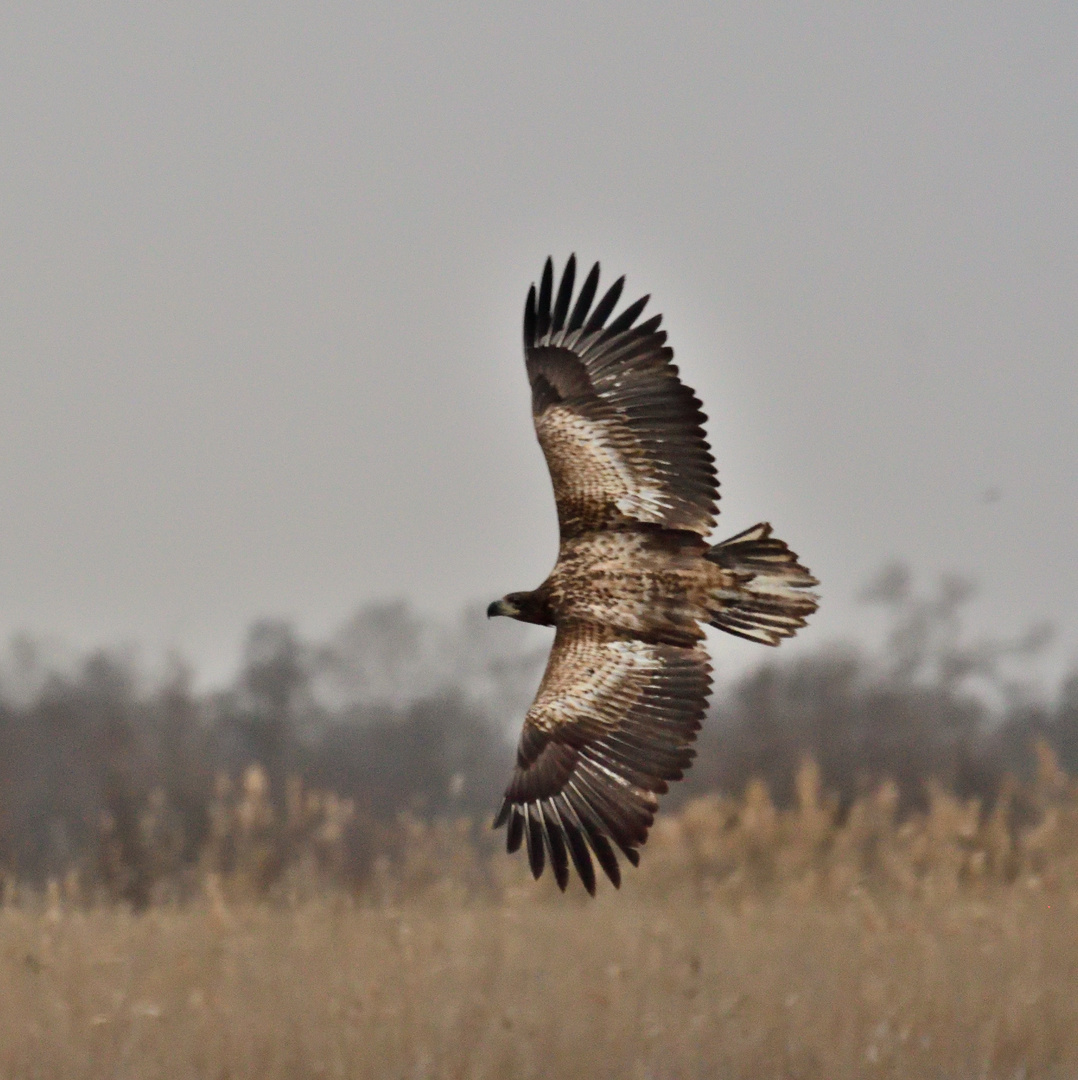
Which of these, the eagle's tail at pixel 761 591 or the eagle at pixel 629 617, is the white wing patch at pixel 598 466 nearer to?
the eagle at pixel 629 617

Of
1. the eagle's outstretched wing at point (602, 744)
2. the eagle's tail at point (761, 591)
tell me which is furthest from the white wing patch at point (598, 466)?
the eagle's outstretched wing at point (602, 744)

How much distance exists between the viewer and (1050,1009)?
23.3ft

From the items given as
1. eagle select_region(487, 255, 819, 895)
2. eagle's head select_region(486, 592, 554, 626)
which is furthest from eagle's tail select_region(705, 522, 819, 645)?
eagle's head select_region(486, 592, 554, 626)

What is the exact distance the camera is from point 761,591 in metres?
5.81

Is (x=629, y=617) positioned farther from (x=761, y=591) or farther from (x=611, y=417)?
(x=611, y=417)

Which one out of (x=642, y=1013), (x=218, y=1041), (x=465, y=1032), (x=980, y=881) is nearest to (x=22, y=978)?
(x=218, y=1041)

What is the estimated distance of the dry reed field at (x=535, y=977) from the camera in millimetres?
6438

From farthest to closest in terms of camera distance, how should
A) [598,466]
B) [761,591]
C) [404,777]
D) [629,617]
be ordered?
[404,777]
[598,466]
[761,591]
[629,617]

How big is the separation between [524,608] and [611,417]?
71cm

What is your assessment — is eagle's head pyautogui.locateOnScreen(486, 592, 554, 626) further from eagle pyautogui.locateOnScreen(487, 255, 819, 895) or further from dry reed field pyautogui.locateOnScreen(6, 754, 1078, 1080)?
dry reed field pyautogui.locateOnScreen(6, 754, 1078, 1080)

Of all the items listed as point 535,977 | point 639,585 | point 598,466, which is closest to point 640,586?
point 639,585

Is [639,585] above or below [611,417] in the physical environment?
below

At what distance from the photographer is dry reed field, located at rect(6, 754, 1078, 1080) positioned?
6.44 meters

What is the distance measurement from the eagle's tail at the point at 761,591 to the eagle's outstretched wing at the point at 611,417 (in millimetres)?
140
